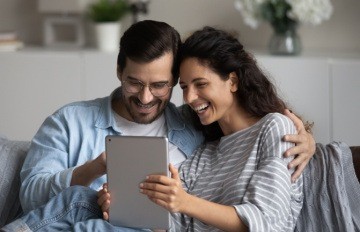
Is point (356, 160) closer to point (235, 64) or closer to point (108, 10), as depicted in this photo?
point (235, 64)

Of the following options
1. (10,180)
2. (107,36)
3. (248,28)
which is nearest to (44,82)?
(107,36)

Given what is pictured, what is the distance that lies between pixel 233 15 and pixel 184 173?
2.16 metres

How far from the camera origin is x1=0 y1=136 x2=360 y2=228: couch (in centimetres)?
265

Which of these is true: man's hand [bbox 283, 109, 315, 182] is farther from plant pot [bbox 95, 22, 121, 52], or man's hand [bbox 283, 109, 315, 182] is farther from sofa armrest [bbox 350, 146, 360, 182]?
plant pot [bbox 95, 22, 121, 52]

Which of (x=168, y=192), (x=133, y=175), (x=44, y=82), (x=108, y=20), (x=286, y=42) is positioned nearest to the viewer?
(x=168, y=192)

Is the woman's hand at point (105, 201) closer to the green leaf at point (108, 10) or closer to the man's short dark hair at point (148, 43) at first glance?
the man's short dark hair at point (148, 43)

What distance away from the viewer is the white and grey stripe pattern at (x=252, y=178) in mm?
2301

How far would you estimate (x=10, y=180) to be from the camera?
8.79 ft

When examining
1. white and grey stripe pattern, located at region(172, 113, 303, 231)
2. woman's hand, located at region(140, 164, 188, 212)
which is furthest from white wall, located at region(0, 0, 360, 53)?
woman's hand, located at region(140, 164, 188, 212)

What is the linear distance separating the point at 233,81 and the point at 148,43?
290mm

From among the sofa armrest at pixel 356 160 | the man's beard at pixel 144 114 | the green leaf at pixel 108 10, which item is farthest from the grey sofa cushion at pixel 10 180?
the green leaf at pixel 108 10

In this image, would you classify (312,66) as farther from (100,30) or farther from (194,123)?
(194,123)

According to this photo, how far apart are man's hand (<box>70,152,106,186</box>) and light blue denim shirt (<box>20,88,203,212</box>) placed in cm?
2

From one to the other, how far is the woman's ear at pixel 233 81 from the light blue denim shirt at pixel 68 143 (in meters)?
0.23
